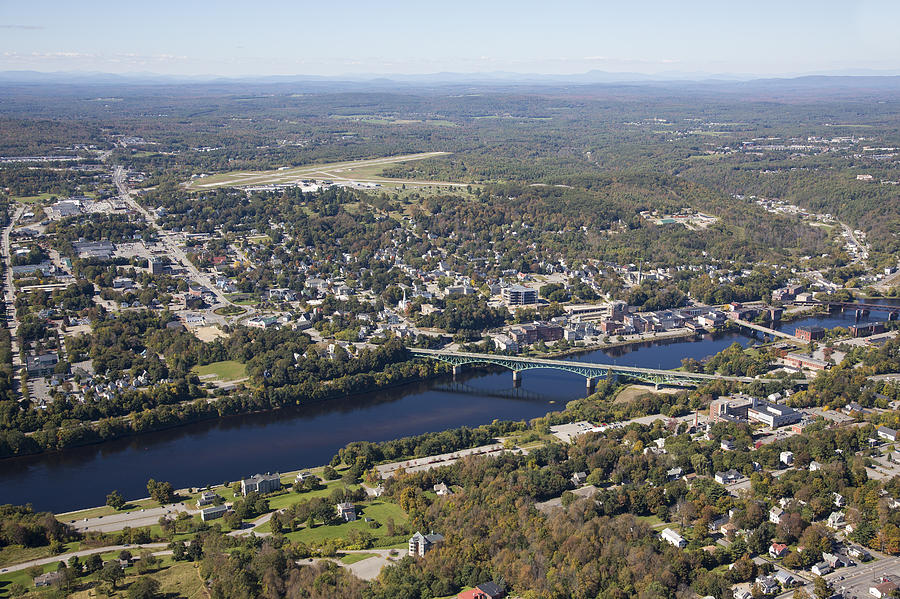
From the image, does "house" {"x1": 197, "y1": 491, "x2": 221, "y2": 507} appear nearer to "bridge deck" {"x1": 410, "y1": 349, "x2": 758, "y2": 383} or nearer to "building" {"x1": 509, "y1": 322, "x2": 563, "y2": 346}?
"bridge deck" {"x1": 410, "y1": 349, "x2": 758, "y2": 383}

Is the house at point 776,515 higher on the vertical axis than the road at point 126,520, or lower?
higher

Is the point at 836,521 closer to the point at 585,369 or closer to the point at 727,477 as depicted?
the point at 727,477

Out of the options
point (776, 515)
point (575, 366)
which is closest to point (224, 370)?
point (575, 366)

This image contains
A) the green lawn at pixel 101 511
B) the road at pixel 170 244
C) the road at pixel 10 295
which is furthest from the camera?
the road at pixel 170 244

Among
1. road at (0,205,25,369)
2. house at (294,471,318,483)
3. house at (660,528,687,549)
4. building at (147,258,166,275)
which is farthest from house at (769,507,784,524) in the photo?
building at (147,258,166,275)

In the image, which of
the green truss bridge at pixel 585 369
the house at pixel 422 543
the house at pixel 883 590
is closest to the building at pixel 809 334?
the green truss bridge at pixel 585 369

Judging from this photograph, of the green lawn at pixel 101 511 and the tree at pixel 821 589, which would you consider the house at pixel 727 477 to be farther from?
the green lawn at pixel 101 511

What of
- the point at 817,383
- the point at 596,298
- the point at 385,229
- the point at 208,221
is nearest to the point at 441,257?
the point at 385,229
